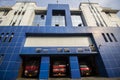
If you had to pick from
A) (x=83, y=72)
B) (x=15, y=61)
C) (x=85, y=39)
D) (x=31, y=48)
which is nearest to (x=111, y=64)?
(x=83, y=72)

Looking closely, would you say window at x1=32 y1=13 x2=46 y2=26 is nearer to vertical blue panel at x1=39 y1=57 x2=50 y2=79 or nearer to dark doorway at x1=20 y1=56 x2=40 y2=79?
dark doorway at x1=20 y1=56 x2=40 y2=79

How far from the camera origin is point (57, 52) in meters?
18.2

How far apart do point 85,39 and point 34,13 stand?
53.3 ft

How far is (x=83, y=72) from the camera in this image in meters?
17.6

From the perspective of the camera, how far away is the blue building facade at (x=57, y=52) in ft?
52.3

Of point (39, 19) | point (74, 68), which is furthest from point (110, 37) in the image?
point (39, 19)

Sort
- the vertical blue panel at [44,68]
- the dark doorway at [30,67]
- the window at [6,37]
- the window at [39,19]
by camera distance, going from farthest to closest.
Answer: the window at [39,19] < the window at [6,37] < the dark doorway at [30,67] < the vertical blue panel at [44,68]

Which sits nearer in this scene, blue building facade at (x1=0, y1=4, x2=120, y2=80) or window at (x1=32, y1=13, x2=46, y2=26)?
blue building facade at (x1=0, y1=4, x2=120, y2=80)

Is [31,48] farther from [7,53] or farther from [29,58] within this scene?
[7,53]

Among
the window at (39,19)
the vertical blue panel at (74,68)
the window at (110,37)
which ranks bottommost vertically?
the vertical blue panel at (74,68)

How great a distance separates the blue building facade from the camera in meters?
15.9

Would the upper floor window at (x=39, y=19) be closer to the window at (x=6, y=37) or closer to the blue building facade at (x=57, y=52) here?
the blue building facade at (x=57, y=52)

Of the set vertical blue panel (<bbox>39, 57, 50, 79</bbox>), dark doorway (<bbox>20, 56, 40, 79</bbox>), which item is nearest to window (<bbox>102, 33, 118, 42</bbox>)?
vertical blue panel (<bbox>39, 57, 50, 79</bbox>)

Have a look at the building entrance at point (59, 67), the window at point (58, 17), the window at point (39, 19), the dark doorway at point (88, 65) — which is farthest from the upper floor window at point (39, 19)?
the dark doorway at point (88, 65)
